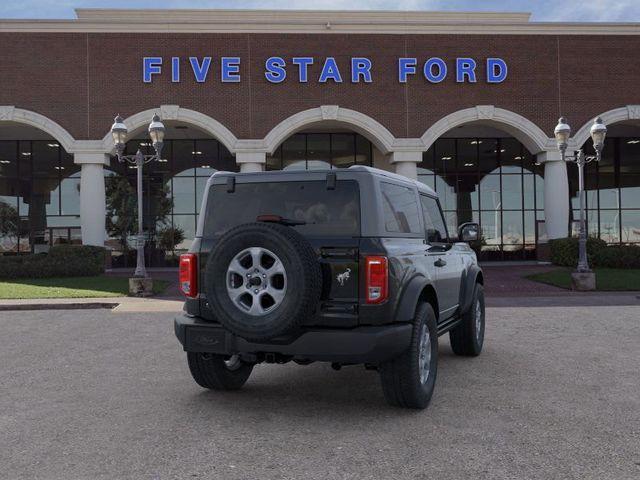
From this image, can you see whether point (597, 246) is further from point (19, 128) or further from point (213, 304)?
point (19, 128)

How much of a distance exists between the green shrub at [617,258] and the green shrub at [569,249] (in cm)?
21

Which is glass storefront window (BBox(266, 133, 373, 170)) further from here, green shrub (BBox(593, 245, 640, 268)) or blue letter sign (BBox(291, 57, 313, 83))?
A: green shrub (BBox(593, 245, 640, 268))

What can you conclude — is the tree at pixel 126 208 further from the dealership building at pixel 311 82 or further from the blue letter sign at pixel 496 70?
the blue letter sign at pixel 496 70

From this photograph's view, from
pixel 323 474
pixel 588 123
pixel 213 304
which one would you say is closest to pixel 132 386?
pixel 213 304

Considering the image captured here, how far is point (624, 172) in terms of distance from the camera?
107 feet

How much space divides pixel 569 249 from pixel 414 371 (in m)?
20.4

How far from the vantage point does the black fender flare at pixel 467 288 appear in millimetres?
7062

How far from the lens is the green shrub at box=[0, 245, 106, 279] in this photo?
20547 millimetres

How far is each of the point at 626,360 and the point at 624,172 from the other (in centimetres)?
2879

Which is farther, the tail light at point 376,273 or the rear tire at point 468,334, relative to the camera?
the rear tire at point 468,334

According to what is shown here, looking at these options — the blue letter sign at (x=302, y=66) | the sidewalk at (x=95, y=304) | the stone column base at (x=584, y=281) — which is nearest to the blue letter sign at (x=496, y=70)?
the blue letter sign at (x=302, y=66)

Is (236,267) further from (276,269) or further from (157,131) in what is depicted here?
(157,131)

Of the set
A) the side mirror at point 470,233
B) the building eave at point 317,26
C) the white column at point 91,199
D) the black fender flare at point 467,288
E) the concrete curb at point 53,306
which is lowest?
the concrete curb at point 53,306

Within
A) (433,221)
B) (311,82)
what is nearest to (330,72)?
(311,82)
